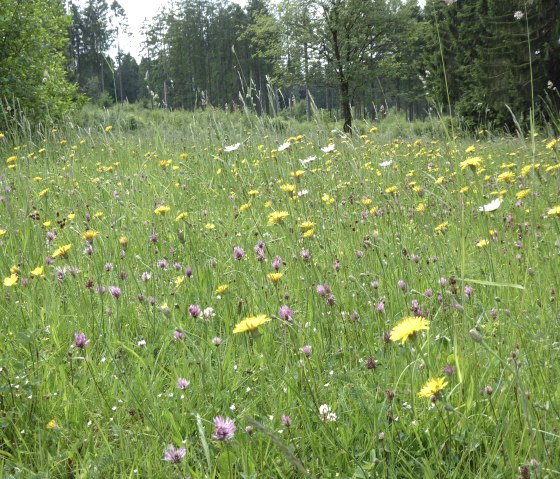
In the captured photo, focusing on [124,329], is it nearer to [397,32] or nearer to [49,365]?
[49,365]

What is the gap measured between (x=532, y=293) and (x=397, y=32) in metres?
27.3

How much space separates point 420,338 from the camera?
1.46 meters

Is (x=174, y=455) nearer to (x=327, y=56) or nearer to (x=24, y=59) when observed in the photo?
(x=24, y=59)

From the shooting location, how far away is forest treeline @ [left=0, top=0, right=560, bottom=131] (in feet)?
21.9

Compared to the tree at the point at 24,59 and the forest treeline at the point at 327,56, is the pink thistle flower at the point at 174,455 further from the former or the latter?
the tree at the point at 24,59

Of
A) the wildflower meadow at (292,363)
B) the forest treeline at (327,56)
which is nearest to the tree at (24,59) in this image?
the forest treeline at (327,56)

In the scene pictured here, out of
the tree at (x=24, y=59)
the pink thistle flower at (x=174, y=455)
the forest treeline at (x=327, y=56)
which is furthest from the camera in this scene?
the tree at (x=24, y=59)

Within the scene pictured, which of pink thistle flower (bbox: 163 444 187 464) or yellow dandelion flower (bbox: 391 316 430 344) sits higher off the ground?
yellow dandelion flower (bbox: 391 316 430 344)

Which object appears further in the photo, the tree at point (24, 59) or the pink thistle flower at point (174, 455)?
the tree at point (24, 59)

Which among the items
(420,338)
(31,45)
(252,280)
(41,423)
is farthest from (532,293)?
(31,45)

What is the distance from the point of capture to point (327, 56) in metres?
25.8

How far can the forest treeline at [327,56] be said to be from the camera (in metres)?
6.66

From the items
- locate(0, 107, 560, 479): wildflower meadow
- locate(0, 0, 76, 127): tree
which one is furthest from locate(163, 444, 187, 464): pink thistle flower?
locate(0, 0, 76, 127): tree

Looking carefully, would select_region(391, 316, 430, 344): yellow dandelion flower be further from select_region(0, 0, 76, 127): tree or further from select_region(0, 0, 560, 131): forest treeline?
select_region(0, 0, 76, 127): tree
